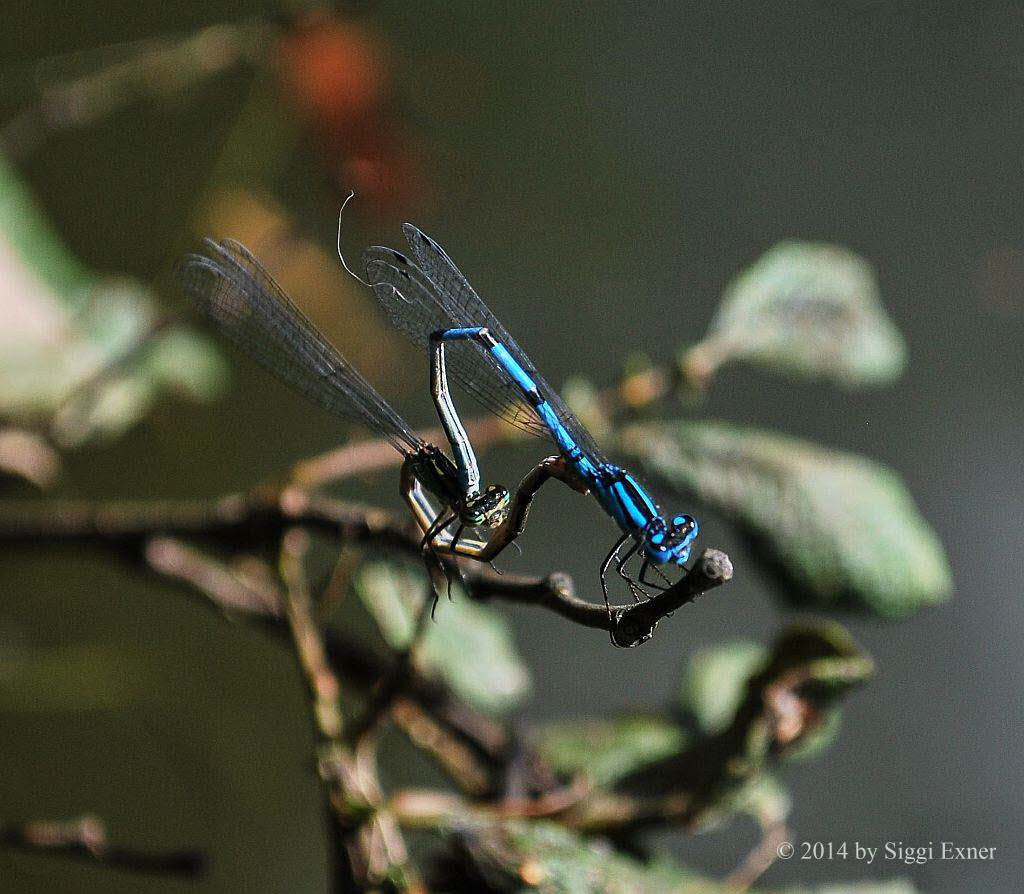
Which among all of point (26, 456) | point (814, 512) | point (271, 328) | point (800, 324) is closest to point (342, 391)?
point (271, 328)

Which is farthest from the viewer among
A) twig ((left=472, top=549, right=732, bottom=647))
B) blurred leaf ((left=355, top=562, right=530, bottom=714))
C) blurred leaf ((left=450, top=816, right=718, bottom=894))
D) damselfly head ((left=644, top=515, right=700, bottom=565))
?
blurred leaf ((left=355, top=562, right=530, bottom=714))

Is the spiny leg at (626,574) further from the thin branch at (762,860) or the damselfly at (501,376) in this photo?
the thin branch at (762,860)

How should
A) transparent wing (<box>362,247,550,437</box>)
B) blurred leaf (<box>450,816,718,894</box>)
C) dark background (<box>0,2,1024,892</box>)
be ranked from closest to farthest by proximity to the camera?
1. transparent wing (<box>362,247,550,437</box>)
2. blurred leaf (<box>450,816,718,894</box>)
3. dark background (<box>0,2,1024,892</box>)

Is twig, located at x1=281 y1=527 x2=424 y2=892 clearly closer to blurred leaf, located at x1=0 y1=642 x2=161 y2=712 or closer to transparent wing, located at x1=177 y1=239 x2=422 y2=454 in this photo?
transparent wing, located at x1=177 y1=239 x2=422 y2=454

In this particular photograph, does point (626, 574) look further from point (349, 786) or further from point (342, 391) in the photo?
point (349, 786)

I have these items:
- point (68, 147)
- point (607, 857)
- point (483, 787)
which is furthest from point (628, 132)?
point (607, 857)

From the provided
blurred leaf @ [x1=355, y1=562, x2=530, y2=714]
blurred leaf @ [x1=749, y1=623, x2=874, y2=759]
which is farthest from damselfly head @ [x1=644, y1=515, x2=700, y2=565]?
blurred leaf @ [x1=355, y1=562, x2=530, y2=714]

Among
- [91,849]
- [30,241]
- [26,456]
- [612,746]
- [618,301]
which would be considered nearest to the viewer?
[91,849]
